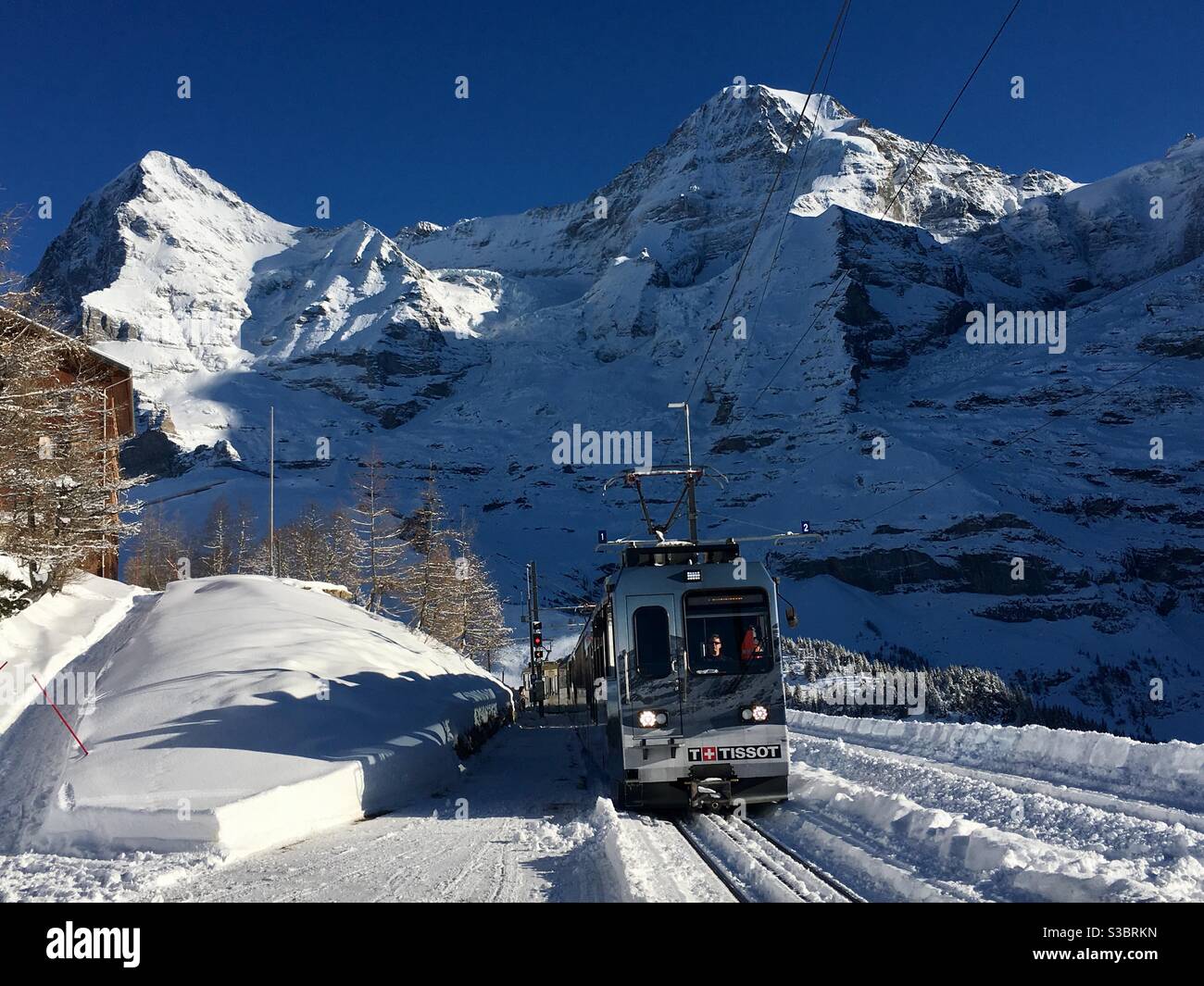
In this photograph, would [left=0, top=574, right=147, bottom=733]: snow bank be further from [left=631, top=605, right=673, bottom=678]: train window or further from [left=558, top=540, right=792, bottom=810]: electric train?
[left=631, top=605, right=673, bottom=678]: train window

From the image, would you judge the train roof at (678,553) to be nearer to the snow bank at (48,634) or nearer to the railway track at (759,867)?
the railway track at (759,867)

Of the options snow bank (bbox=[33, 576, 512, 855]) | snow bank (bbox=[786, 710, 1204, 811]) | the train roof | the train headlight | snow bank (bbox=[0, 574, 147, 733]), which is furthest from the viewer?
snow bank (bbox=[0, 574, 147, 733])

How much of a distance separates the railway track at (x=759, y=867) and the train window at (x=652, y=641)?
1.95m

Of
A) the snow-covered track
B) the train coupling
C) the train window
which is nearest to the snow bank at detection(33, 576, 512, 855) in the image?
the train window

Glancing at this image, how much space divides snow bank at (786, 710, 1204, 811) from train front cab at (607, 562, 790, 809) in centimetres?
381

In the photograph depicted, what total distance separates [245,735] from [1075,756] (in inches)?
434

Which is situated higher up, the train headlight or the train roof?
the train roof

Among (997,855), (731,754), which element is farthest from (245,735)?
(997,855)

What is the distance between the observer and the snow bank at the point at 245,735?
333 inches

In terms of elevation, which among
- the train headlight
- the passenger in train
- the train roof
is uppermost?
the train roof

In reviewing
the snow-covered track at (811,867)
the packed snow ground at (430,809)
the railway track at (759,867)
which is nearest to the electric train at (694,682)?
the packed snow ground at (430,809)

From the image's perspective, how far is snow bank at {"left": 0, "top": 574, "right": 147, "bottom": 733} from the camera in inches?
611
